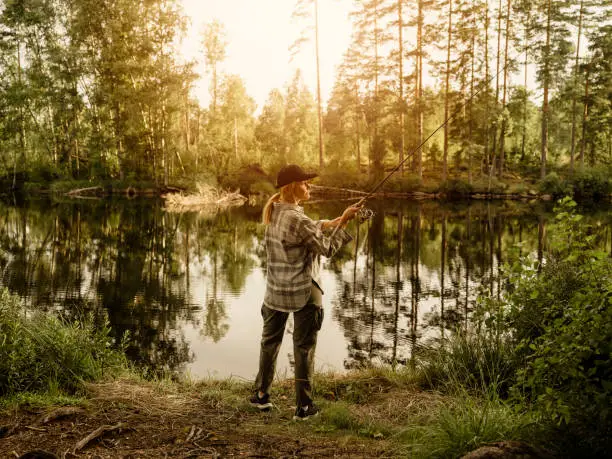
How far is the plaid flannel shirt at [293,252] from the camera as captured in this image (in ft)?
15.0

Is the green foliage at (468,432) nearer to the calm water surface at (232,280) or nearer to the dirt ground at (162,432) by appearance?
the dirt ground at (162,432)

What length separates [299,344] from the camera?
4.77 m

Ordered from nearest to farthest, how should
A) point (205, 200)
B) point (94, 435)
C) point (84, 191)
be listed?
point (94, 435)
point (205, 200)
point (84, 191)

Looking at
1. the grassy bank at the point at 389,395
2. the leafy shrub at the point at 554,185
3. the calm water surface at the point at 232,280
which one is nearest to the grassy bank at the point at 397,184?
the leafy shrub at the point at 554,185

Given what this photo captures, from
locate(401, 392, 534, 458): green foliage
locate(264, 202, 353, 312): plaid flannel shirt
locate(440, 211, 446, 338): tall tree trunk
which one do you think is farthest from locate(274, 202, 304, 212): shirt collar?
locate(440, 211, 446, 338): tall tree trunk

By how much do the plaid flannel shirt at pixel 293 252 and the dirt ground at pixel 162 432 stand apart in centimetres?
99

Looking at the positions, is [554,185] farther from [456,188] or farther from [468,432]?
[468,432]

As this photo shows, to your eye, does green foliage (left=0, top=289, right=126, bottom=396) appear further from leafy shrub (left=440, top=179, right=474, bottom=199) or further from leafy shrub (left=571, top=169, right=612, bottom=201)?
leafy shrub (left=571, top=169, right=612, bottom=201)

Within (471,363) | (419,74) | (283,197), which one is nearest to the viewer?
(283,197)

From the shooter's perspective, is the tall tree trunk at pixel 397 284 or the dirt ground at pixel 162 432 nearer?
the dirt ground at pixel 162 432

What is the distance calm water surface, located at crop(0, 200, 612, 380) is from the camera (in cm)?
798

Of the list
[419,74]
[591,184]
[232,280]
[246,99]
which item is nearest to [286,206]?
[232,280]

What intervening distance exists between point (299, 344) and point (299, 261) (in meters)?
0.73

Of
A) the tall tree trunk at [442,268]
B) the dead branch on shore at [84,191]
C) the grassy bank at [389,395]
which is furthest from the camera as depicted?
the dead branch on shore at [84,191]
